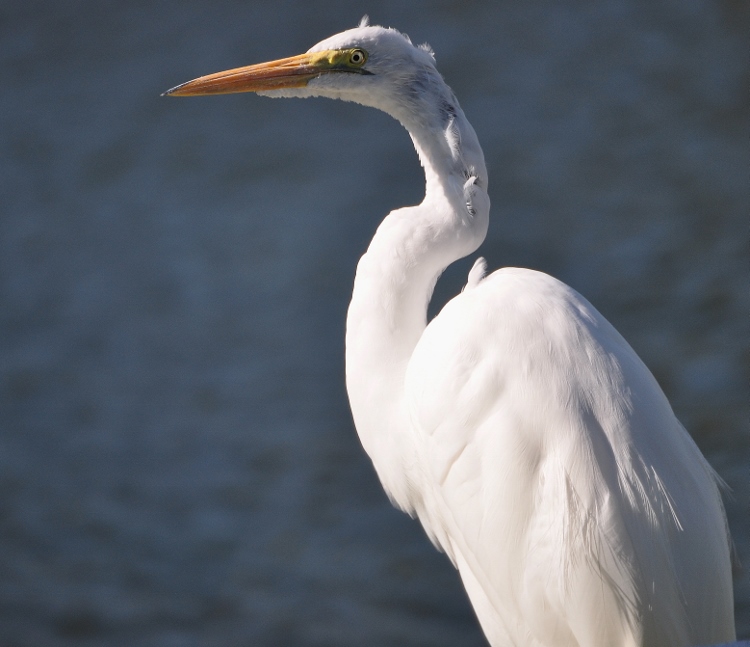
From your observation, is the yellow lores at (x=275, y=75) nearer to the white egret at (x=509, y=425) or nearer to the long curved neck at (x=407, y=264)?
the white egret at (x=509, y=425)

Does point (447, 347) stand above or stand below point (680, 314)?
above

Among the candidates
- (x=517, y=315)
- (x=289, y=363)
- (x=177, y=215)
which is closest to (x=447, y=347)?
(x=517, y=315)

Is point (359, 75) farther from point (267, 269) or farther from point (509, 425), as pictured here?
point (267, 269)

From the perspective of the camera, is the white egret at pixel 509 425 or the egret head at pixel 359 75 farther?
the egret head at pixel 359 75

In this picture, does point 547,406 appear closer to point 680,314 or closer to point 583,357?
point 583,357

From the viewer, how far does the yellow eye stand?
60.7 inches

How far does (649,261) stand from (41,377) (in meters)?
2.58

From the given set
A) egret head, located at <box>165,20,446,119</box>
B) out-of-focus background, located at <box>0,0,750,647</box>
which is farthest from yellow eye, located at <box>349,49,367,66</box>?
out-of-focus background, located at <box>0,0,750,647</box>

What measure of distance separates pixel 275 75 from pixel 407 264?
1.20 ft

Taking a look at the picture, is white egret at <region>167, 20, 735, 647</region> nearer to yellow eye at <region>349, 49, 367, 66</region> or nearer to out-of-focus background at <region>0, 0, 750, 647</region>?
yellow eye at <region>349, 49, 367, 66</region>

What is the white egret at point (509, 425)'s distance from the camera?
4.36ft

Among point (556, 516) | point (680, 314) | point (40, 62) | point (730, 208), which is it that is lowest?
point (680, 314)

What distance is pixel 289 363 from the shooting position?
161 inches

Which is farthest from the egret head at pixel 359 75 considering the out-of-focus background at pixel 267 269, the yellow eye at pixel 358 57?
the out-of-focus background at pixel 267 269
